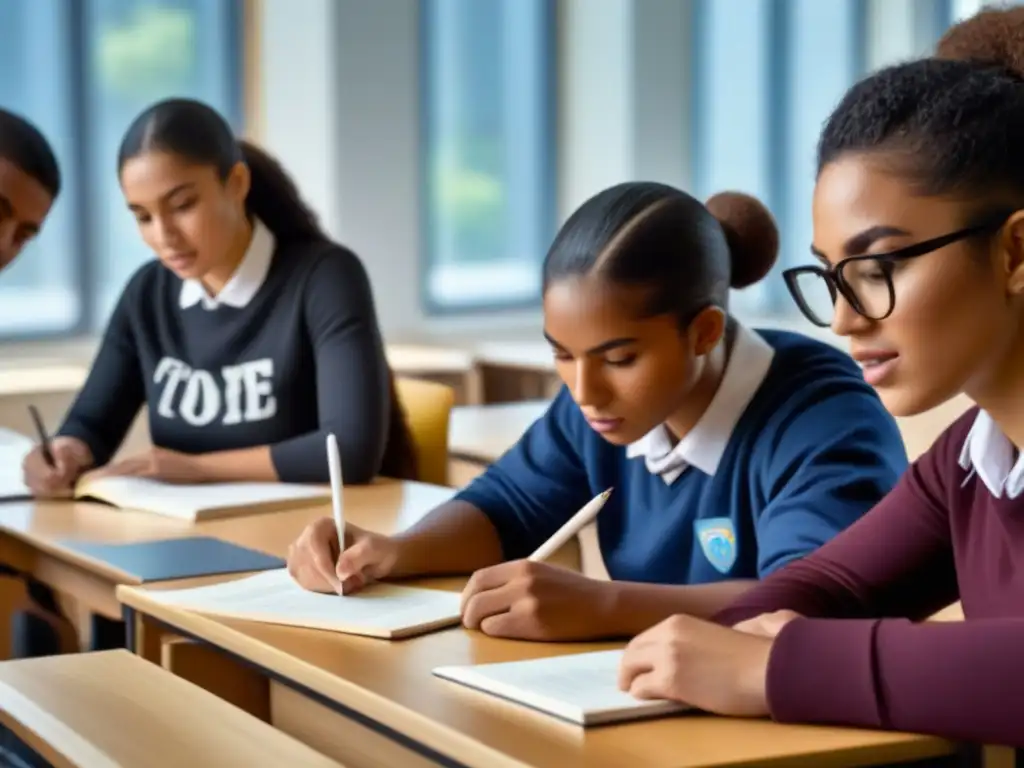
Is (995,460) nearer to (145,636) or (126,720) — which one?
(126,720)

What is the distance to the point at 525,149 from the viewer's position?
639 cm

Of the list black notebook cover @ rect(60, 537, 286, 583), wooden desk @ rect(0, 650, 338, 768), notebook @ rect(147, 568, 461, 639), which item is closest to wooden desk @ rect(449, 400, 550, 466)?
black notebook cover @ rect(60, 537, 286, 583)

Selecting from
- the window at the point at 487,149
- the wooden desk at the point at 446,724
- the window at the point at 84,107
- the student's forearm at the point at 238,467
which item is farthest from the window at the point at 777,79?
the wooden desk at the point at 446,724

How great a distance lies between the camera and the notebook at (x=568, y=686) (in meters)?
1.28

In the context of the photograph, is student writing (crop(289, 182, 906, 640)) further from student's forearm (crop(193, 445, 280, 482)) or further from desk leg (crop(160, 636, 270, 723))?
student's forearm (crop(193, 445, 280, 482))

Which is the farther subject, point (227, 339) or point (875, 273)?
point (227, 339)

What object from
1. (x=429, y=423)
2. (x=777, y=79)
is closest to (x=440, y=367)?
(x=429, y=423)

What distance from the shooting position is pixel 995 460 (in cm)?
138

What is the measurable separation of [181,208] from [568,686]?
Result: 1.58 metres

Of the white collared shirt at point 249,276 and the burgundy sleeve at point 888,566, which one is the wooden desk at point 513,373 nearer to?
the white collared shirt at point 249,276

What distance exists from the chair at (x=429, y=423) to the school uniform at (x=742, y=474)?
0.93 m

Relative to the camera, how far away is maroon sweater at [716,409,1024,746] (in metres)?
1.21

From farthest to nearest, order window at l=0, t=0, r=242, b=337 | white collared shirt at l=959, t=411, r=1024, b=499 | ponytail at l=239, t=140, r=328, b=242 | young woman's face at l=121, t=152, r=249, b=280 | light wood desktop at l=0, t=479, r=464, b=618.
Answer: window at l=0, t=0, r=242, b=337
ponytail at l=239, t=140, r=328, b=242
young woman's face at l=121, t=152, r=249, b=280
light wood desktop at l=0, t=479, r=464, b=618
white collared shirt at l=959, t=411, r=1024, b=499

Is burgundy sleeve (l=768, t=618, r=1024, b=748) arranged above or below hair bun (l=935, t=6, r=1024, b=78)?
below
